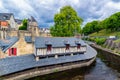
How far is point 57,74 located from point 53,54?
398 cm

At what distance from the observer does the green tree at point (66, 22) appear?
48406 mm

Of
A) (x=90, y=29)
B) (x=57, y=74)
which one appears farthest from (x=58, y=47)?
(x=90, y=29)

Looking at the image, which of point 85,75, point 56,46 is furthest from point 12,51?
point 85,75

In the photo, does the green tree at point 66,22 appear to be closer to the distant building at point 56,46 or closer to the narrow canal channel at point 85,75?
the distant building at point 56,46

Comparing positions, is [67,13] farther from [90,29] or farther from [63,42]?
[90,29]

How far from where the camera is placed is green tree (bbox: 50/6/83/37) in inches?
1906

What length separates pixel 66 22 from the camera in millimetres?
49438

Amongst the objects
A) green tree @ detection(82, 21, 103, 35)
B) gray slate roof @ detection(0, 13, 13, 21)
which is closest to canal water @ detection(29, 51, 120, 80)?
gray slate roof @ detection(0, 13, 13, 21)

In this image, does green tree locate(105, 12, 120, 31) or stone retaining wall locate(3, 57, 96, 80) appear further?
A: green tree locate(105, 12, 120, 31)

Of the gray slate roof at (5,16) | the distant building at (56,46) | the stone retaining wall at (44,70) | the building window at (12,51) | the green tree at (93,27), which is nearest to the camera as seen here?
the stone retaining wall at (44,70)

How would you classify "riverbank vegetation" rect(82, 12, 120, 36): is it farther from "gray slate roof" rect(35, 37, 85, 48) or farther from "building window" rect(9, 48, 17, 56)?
"building window" rect(9, 48, 17, 56)

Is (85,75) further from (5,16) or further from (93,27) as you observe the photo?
(93,27)

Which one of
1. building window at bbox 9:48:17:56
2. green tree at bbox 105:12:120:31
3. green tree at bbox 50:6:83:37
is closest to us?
building window at bbox 9:48:17:56

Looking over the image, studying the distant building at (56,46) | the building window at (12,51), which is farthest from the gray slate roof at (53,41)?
the building window at (12,51)
